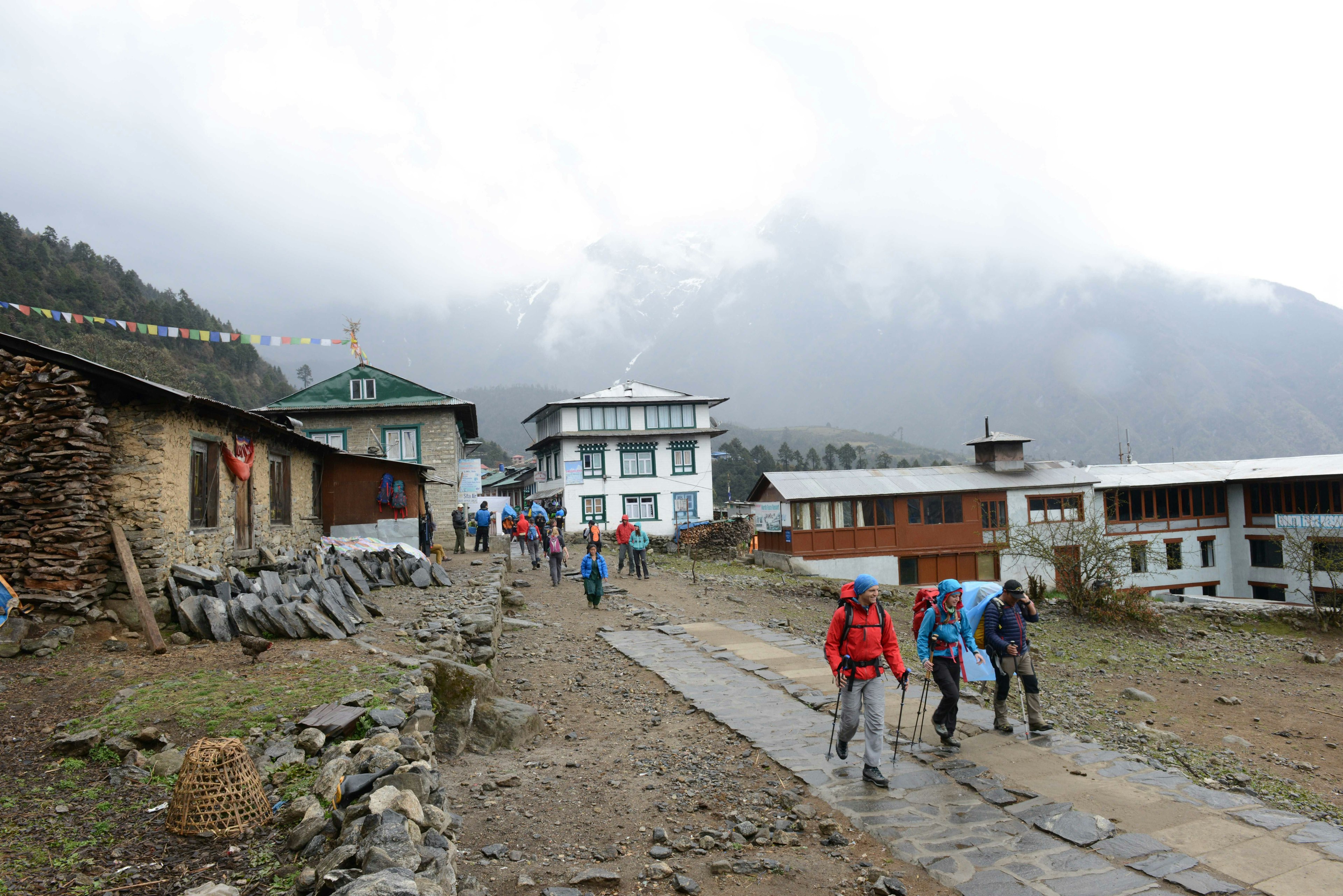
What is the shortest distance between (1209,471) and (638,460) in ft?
100

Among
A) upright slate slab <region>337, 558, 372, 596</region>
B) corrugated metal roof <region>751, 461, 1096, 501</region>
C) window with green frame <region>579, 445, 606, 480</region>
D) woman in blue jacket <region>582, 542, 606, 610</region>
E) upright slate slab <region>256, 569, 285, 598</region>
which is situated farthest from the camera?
window with green frame <region>579, 445, 606, 480</region>

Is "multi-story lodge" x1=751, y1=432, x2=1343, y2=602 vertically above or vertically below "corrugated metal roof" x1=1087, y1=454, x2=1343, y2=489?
below

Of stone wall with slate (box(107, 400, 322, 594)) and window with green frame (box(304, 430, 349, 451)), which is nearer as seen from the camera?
stone wall with slate (box(107, 400, 322, 594))

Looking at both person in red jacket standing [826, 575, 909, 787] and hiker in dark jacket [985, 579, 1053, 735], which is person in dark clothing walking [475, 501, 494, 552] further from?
person in red jacket standing [826, 575, 909, 787]

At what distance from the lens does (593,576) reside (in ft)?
55.7

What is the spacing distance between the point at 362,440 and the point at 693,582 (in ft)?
58.2

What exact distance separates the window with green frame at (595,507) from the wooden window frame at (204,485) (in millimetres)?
33459

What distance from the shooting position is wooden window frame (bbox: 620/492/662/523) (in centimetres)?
4581

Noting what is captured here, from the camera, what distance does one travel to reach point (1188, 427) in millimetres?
190750

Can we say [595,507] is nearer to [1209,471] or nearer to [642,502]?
[642,502]

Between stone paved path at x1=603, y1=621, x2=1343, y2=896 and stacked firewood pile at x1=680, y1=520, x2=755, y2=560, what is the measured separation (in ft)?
104

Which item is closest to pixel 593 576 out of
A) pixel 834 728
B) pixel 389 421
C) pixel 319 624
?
pixel 319 624

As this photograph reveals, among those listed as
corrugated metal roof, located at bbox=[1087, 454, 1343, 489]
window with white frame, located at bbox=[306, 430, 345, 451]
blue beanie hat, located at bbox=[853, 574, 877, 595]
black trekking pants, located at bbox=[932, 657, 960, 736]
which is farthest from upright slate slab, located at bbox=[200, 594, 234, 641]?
corrugated metal roof, located at bbox=[1087, 454, 1343, 489]

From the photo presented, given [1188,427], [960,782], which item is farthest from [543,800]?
[1188,427]
